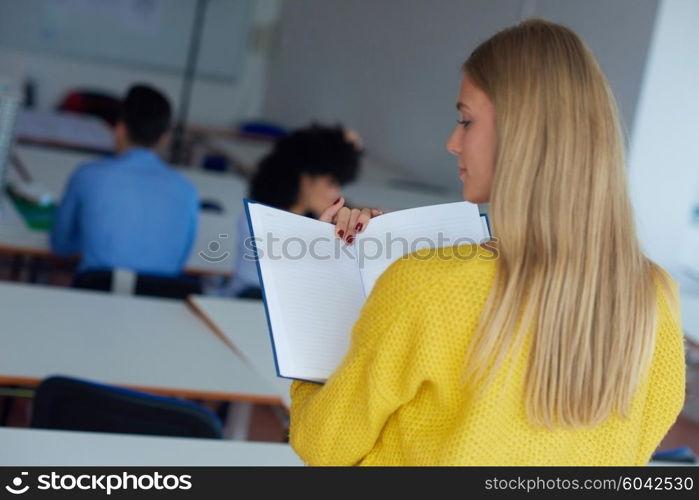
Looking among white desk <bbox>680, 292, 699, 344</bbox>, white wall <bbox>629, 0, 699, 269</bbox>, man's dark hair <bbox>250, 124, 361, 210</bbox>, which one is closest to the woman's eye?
man's dark hair <bbox>250, 124, 361, 210</bbox>

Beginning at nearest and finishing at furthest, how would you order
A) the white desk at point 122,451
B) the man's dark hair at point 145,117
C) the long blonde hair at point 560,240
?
the long blonde hair at point 560,240 → the white desk at point 122,451 → the man's dark hair at point 145,117

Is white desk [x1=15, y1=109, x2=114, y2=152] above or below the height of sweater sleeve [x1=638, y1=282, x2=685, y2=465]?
below

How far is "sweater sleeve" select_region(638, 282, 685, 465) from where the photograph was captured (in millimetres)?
1160

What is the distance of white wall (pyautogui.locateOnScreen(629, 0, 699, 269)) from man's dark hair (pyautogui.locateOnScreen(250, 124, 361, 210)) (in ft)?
4.74

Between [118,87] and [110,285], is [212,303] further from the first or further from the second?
[118,87]

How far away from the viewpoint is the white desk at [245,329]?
2479 mm

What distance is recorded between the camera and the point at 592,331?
1077mm

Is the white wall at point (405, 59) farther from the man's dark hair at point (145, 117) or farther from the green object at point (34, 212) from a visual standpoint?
the green object at point (34, 212)

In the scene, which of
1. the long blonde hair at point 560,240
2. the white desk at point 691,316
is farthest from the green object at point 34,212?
the long blonde hair at point 560,240

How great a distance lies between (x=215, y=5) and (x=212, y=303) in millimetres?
5778

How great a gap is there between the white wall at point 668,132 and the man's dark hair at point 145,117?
1.99 meters

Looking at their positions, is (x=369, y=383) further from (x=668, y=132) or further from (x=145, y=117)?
(x=668, y=132)

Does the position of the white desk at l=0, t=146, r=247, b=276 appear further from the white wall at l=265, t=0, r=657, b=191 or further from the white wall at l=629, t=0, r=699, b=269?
the white wall at l=629, t=0, r=699, b=269

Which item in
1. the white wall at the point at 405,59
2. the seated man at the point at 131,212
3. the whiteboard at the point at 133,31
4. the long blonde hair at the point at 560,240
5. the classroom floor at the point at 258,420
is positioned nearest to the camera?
the long blonde hair at the point at 560,240
